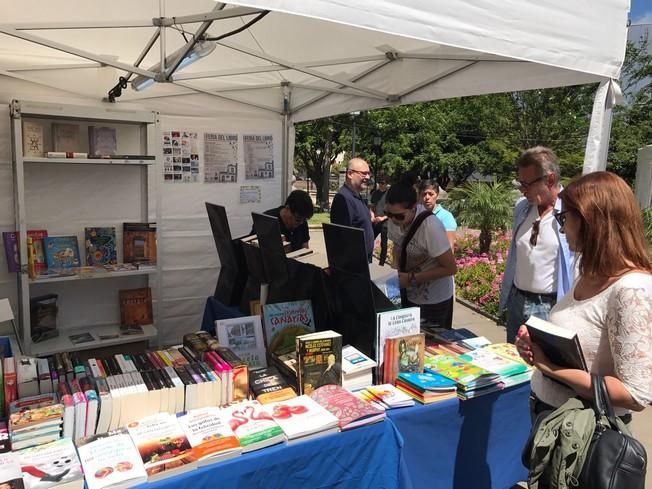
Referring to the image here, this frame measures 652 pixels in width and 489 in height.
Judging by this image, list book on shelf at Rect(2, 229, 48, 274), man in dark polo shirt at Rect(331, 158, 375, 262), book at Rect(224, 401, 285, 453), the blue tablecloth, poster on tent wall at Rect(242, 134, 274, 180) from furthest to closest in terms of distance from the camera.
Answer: poster on tent wall at Rect(242, 134, 274, 180) → man in dark polo shirt at Rect(331, 158, 375, 262) → book on shelf at Rect(2, 229, 48, 274) → the blue tablecloth → book at Rect(224, 401, 285, 453)

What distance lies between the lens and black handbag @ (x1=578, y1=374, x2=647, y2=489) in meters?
1.30

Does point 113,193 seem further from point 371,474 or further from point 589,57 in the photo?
point 589,57

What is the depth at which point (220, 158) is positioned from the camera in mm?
4457

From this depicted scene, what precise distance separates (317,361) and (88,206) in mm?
2893

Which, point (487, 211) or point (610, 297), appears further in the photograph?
point (487, 211)

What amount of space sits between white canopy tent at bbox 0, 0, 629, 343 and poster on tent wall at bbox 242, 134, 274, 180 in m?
0.08

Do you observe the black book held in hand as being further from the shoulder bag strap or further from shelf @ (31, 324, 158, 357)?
shelf @ (31, 324, 158, 357)

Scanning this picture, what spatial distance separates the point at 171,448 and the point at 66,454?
0.29 m

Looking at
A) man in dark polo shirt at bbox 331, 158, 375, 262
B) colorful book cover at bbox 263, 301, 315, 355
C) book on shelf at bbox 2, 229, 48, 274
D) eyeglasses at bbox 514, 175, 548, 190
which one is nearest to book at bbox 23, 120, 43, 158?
book on shelf at bbox 2, 229, 48, 274

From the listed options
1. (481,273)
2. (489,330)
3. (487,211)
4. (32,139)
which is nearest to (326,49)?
(32,139)

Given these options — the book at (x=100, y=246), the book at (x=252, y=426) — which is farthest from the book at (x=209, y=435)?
the book at (x=100, y=246)

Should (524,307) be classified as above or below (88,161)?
below

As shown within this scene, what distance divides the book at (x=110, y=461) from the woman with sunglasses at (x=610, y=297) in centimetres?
126

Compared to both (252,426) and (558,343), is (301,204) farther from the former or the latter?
(558,343)
